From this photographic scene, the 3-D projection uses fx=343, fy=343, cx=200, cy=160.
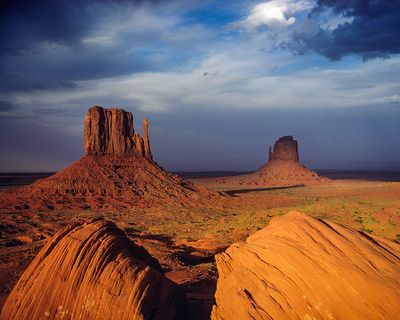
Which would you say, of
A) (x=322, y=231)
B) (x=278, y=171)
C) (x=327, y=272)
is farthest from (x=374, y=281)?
(x=278, y=171)

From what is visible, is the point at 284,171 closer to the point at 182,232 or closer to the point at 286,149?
the point at 286,149

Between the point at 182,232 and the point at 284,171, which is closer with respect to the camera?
the point at 182,232

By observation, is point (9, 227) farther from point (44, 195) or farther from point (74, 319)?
point (74, 319)

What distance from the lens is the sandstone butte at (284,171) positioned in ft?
331

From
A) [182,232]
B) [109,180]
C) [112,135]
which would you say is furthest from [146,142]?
[182,232]

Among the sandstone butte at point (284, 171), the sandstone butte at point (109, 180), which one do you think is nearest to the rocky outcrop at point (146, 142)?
the sandstone butte at point (109, 180)

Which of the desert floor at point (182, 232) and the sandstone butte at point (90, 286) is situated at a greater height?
the sandstone butte at point (90, 286)

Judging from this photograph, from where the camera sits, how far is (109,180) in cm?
5025

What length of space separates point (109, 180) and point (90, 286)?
45.3 metres

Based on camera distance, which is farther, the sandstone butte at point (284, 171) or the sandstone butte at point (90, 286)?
the sandstone butte at point (284, 171)

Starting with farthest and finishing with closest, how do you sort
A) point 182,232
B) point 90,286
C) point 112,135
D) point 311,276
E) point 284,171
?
1. point 284,171
2. point 112,135
3. point 182,232
4. point 90,286
5. point 311,276

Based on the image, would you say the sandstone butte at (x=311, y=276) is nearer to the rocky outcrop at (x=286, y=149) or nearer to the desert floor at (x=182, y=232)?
the desert floor at (x=182, y=232)

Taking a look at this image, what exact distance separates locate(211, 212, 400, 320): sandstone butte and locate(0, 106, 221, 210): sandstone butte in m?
36.4

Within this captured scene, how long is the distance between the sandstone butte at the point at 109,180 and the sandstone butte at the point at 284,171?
156ft
